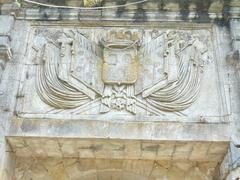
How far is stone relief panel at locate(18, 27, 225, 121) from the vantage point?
676cm

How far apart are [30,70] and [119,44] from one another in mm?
1693

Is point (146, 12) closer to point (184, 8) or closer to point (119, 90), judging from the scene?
point (184, 8)

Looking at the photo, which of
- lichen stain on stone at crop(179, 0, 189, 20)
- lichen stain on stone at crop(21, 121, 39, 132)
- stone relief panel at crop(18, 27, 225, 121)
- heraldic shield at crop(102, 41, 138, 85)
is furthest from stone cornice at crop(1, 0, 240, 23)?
lichen stain on stone at crop(21, 121, 39, 132)

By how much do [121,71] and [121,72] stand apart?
0.8 inches

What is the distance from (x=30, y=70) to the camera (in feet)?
23.7

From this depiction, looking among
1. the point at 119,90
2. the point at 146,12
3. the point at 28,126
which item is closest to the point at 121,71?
the point at 119,90

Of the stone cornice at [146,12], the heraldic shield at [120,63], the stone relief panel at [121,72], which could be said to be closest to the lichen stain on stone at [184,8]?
the stone cornice at [146,12]

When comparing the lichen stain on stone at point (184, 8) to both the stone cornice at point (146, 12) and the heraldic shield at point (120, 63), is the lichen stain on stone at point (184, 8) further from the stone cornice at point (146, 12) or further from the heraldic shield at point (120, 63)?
the heraldic shield at point (120, 63)

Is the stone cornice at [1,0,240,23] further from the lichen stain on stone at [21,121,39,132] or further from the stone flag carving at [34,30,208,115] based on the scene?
the lichen stain on stone at [21,121,39,132]

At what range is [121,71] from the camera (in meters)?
6.98

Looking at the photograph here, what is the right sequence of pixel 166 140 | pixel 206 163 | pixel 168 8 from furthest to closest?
pixel 168 8 → pixel 206 163 → pixel 166 140

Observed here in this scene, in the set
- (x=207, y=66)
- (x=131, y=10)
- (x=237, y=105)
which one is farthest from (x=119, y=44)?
(x=237, y=105)

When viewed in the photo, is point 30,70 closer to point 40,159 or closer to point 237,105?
point 40,159

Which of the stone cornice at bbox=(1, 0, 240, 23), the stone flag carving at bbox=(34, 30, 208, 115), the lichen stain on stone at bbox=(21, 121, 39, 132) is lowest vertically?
the lichen stain on stone at bbox=(21, 121, 39, 132)
